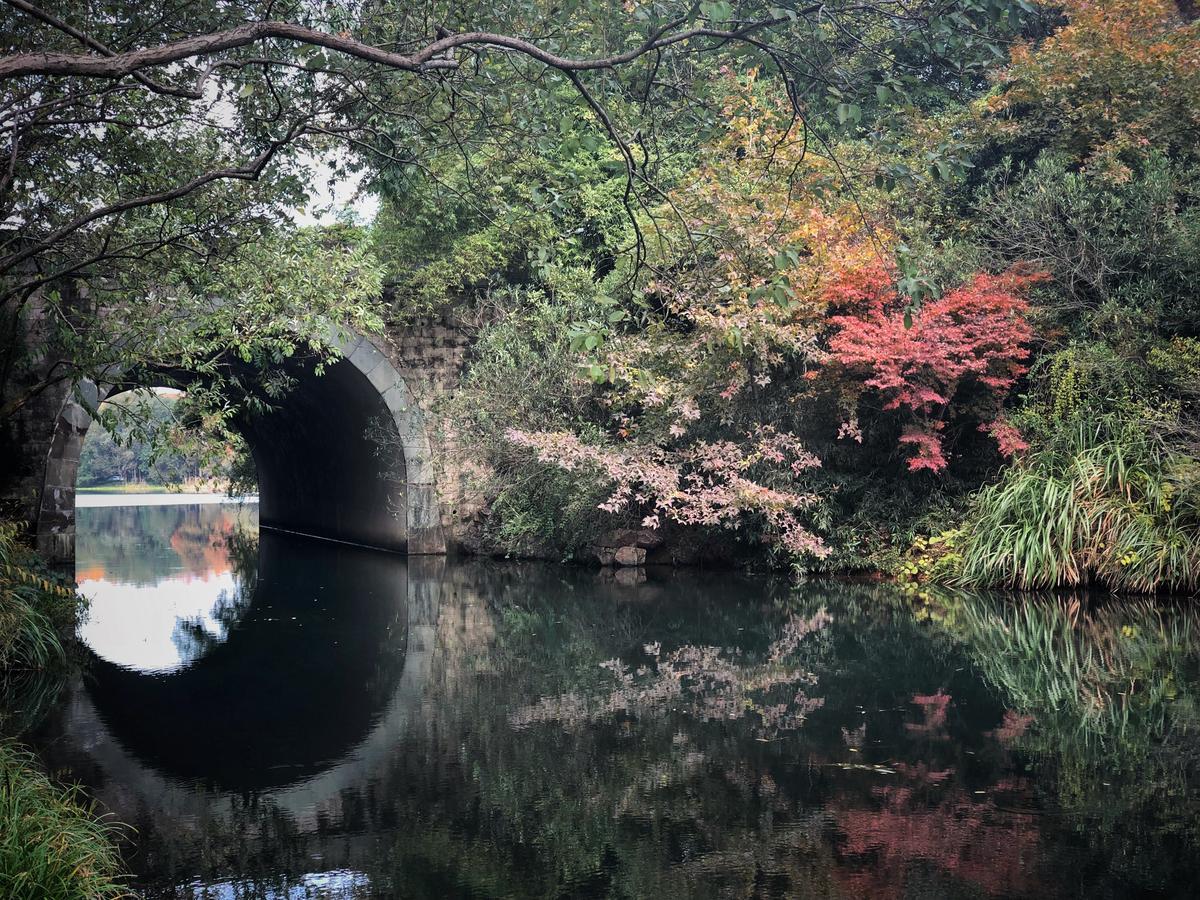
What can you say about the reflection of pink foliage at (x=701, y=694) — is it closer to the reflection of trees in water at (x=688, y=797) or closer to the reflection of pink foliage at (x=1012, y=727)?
the reflection of trees in water at (x=688, y=797)

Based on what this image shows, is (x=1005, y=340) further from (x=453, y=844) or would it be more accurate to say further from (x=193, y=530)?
(x=193, y=530)

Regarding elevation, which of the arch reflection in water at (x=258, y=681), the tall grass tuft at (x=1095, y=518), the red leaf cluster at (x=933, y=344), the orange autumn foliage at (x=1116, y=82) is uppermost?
the orange autumn foliage at (x=1116, y=82)

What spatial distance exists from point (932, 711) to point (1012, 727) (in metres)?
0.49

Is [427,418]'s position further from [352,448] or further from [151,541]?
[151,541]

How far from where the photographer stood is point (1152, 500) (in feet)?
34.7

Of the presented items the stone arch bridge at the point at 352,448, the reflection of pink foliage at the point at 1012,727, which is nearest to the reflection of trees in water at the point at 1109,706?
the reflection of pink foliage at the point at 1012,727

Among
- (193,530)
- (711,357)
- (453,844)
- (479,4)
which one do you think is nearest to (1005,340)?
(711,357)

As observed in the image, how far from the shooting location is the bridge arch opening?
12.9 m

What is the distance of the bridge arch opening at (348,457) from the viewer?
12.9m

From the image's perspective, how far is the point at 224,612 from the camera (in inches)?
421

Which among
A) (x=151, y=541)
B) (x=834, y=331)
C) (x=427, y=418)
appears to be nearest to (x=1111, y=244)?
(x=834, y=331)

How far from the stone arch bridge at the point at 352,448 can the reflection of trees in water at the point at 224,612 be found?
1.92 meters

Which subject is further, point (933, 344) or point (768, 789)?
point (933, 344)

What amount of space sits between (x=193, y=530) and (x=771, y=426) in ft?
54.6
